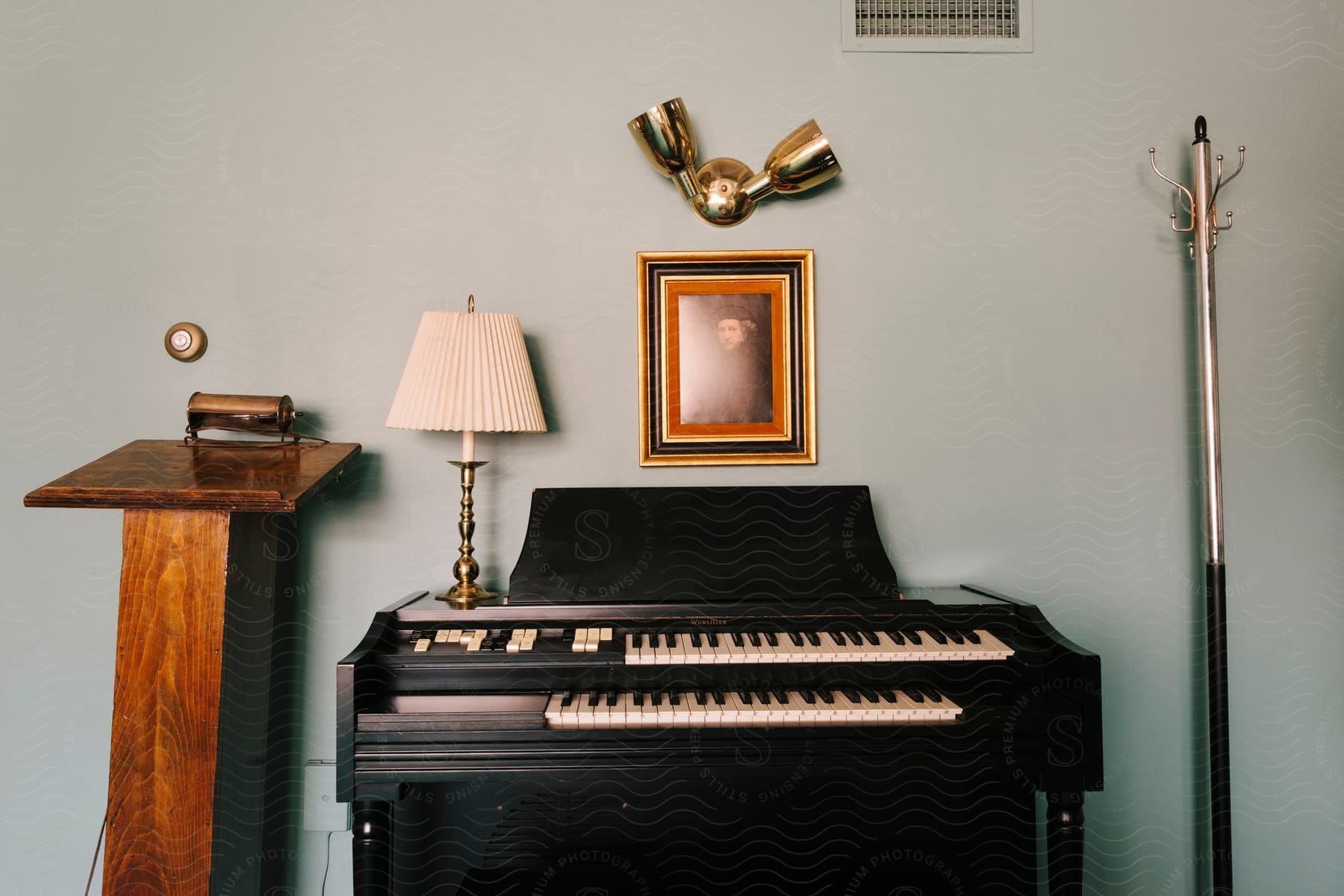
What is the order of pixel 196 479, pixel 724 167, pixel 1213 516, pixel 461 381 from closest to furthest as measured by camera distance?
1. pixel 196 479
2. pixel 461 381
3. pixel 1213 516
4. pixel 724 167

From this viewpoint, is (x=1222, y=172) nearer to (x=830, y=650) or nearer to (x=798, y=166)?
(x=798, y=166)

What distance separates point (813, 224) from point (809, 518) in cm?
83

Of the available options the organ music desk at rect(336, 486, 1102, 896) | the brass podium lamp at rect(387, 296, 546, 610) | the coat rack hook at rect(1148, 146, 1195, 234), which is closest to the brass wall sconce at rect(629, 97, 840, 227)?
the brass podium lamp at rect(387, 296, 546, 610)

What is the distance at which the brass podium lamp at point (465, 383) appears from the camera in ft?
6.46

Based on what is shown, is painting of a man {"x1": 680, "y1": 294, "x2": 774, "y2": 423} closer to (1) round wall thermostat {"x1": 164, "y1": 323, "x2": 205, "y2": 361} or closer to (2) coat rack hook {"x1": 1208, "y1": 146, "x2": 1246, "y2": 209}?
(2) coat rack hook {"x1": 1208, "y1": 146, "x2": 1246, "y2": 209}

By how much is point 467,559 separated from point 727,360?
0.86 metres

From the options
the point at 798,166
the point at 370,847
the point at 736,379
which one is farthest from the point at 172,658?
the point at 798,166

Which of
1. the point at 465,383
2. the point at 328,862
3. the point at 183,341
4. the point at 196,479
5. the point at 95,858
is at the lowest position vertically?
the point at 328,862

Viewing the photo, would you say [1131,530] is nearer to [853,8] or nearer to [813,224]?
[813,224]

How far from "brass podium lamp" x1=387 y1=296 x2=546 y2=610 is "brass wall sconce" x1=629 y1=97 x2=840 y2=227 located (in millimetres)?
612

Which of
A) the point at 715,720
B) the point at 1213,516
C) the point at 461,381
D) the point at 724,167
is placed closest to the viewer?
the point at 715,720

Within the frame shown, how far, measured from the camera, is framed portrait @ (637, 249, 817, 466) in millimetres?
2299

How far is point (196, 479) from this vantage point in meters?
1.79

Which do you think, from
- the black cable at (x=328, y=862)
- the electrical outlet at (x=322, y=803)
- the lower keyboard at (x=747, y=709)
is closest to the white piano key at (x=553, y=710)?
the lower keyboard at (x=747, y=709)
